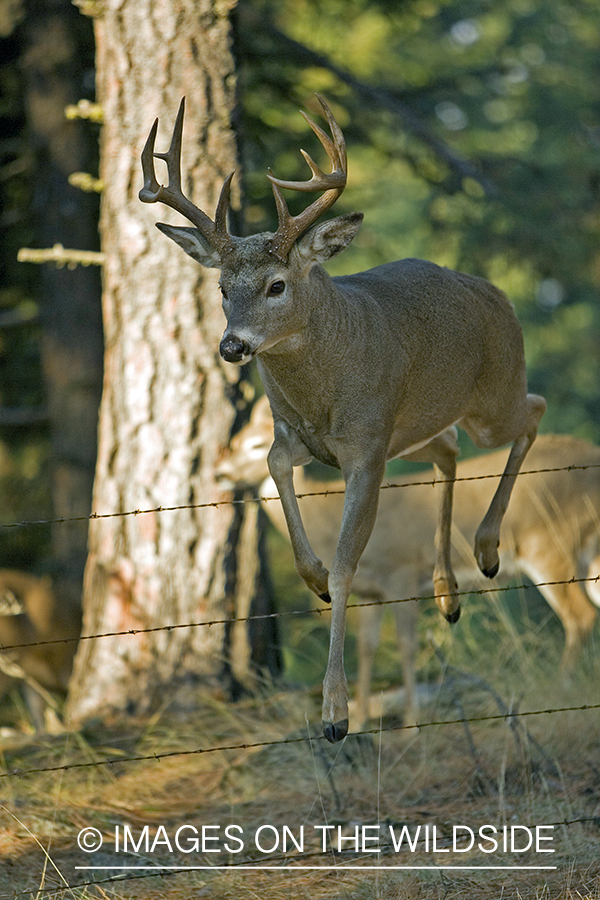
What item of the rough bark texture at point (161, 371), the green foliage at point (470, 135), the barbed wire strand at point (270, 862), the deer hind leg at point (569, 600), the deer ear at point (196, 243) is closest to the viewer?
the deer ear at point (196, 243)

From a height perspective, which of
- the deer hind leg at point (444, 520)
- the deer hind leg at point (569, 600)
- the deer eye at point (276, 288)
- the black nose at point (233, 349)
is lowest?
the deer hind leg at point (569, 600)

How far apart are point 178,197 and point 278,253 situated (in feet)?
1.62

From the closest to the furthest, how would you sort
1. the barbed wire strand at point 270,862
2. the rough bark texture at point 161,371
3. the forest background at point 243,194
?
the barbed wire strand at point 270,862, the rough bark texture at point 161,371, the forest background at point 243,194

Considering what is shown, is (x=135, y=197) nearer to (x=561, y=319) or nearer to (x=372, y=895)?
(x=372, y=895)

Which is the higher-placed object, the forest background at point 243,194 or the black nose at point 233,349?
the forest background at point 243,194

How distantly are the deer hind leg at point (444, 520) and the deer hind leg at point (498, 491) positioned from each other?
128 mm

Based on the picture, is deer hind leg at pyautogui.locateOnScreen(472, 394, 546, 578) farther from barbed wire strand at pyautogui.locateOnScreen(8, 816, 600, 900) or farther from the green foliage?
the green foliage

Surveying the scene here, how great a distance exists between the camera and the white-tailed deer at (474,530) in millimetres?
7637

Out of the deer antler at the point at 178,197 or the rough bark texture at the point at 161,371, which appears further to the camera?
the rough bark texture at the point at 161,371

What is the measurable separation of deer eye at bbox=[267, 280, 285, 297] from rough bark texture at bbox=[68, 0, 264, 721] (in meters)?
2.50

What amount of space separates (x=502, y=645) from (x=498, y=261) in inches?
190

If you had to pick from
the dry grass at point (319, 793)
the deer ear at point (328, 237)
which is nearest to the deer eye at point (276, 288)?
the deer ear at point (328, 237)

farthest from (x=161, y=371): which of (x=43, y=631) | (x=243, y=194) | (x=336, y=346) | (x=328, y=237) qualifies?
(x=43, y=631)
